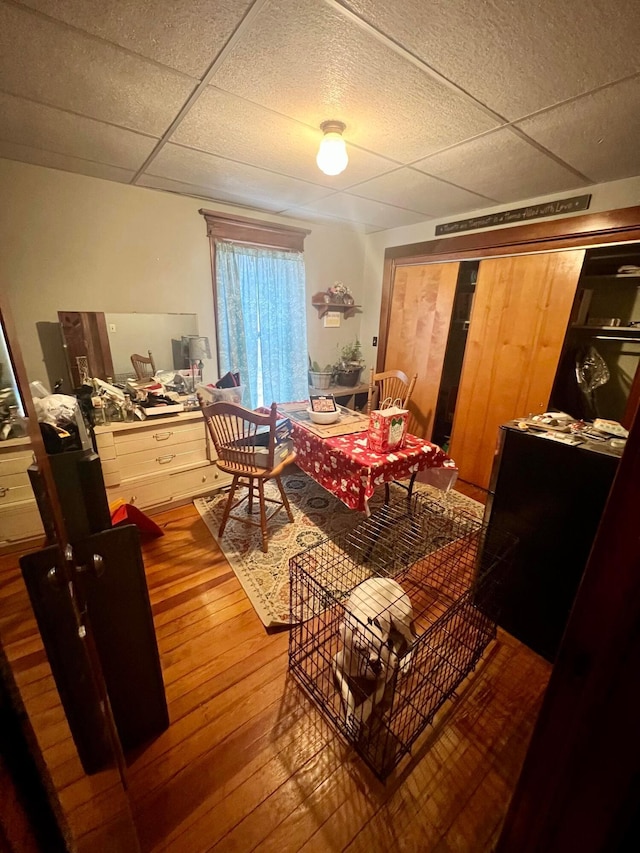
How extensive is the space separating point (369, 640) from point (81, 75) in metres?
2.24

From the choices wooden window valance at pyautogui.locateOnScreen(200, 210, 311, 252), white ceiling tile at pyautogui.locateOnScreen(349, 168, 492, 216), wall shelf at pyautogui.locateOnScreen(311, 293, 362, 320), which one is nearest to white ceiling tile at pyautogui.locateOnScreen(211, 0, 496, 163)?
white ceiling tile at pyautogui.locateOnScreen(349, 168, 492, 216)

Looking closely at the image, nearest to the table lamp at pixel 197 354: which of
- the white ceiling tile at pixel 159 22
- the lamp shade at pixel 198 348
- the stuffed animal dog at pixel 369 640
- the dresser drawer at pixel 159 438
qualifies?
the lamp shade at pixel 198 348

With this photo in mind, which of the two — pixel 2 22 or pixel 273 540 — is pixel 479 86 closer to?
pixel 2 22

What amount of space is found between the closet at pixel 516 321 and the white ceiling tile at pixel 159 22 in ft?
7.52

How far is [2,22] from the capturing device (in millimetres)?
997

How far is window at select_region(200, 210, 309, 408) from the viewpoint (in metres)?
2.87

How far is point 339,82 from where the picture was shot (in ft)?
4.09

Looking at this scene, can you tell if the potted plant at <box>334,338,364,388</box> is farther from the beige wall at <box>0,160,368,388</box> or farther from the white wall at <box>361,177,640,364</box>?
the beige wall at <box>0,160,368,388</box>

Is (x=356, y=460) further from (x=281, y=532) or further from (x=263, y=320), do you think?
(x=263, y=320)

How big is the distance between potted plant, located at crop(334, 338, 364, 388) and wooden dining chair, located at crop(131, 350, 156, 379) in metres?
1.78

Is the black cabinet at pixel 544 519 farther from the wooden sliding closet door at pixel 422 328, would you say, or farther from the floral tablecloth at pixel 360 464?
the wooden sliding closet door at pixel 422 328

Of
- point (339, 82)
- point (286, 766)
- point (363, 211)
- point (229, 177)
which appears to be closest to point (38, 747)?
point (286, 766)

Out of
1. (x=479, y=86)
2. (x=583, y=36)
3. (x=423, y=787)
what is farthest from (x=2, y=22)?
(x=423, y=787)

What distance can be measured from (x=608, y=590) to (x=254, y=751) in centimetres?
129
